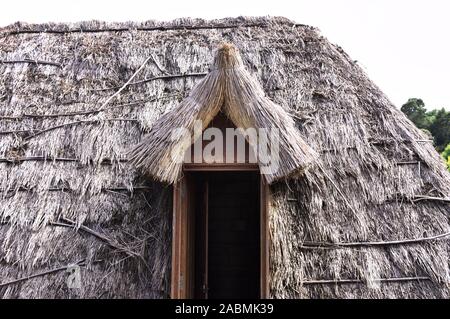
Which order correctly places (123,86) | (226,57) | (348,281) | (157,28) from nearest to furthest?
(226,57) < (348,281) < (123,86) < (157,28)

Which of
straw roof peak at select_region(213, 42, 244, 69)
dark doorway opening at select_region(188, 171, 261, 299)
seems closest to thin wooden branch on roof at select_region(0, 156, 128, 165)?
straw roof peak at select_region(213, 42, 244, 69)

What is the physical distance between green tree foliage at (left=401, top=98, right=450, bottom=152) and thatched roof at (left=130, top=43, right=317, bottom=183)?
16239 mm

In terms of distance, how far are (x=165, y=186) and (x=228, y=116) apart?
89 cm

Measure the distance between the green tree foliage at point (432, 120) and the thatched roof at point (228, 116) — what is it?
639 inches

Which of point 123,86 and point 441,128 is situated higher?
point 441,128

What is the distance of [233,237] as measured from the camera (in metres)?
5.46

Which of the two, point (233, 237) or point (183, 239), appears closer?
point (183, 239)

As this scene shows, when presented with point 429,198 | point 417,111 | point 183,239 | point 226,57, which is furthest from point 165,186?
point 417,111

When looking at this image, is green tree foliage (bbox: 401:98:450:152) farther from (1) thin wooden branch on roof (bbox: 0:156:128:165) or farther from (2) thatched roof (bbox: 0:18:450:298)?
(1) thin wooden branch on roof (bbox: 0:156:128:165)

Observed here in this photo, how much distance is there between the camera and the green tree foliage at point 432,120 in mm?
18000

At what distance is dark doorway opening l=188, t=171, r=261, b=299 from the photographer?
5320 millimetres

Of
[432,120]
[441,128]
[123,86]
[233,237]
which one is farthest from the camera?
[432,120]

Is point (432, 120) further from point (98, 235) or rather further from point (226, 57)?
point (98, 235)

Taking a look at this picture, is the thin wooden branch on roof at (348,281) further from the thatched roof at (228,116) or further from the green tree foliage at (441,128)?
the green tree foliage at (441,128)
